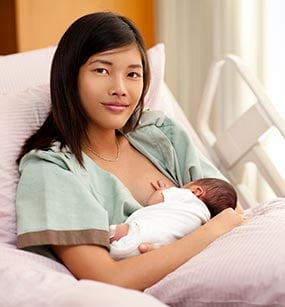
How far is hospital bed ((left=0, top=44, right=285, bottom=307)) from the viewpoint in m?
1.33

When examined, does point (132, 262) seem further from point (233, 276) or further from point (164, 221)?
point (233, 276)

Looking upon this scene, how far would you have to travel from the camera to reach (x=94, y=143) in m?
1.96

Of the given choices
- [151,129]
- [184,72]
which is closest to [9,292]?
[151,129]

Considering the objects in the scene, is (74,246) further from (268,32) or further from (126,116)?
(268,32)

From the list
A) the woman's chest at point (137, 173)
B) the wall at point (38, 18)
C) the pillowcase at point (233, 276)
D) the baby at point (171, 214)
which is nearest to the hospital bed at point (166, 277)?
the pillowcase at point (233, 276)

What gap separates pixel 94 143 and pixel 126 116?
0.11 metres

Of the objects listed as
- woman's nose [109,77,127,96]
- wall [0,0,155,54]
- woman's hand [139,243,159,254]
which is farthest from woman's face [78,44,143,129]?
wall [0,0,155,54]

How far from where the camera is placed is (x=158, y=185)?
1.98m

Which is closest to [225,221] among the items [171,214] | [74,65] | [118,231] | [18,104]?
[171,214]

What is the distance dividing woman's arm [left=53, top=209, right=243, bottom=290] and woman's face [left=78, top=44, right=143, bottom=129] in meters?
0.34

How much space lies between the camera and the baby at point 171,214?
173 cm

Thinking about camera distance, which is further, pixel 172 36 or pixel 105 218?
pixel 172 36

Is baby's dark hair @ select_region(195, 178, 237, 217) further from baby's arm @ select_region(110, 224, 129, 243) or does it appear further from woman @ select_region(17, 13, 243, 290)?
baby's arm @ select_region(110, 224, 129, 243)

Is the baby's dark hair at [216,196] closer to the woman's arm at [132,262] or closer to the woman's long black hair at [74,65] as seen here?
the woman's arm at [132,262]
